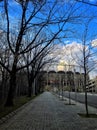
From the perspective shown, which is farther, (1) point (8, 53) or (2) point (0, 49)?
(1) point (8, 53)

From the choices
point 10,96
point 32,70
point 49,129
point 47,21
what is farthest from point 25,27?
point 32,70

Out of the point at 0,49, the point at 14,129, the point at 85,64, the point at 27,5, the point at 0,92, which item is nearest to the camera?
the point at 14,129

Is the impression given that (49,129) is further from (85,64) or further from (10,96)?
(10,96)

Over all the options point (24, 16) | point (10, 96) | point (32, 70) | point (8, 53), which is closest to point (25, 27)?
point (24, 16)

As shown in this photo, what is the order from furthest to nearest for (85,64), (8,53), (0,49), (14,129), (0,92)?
(8,53) < (0,49) < (0,92) < (85,64) < (14,129)

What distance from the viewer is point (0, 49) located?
2738 cm

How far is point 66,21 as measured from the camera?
2084 centimetres

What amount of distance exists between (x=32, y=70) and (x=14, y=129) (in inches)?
1494

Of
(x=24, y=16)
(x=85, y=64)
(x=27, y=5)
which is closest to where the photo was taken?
(x=85, y=64)

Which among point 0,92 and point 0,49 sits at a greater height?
point 0,49

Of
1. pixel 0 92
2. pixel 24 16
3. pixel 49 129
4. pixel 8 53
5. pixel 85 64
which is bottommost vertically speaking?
pixel 49 129

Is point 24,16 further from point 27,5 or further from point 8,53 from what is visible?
point 8,53

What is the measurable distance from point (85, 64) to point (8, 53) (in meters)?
13.7

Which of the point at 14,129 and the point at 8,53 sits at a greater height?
the point at 8,53
